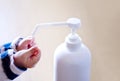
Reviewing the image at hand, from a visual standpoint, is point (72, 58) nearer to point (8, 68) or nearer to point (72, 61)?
point (72, 61)

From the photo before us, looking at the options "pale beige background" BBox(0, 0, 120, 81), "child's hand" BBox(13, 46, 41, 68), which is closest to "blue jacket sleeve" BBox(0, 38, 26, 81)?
"child's hand" BBox(13, 46, 41, 68)

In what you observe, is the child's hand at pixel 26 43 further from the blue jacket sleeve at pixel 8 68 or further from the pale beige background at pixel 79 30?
the pale beige background at pixel 79 30

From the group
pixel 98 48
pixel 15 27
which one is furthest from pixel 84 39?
pixel 15 27

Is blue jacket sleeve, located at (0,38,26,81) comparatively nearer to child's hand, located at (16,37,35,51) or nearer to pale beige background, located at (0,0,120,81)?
child's hand, located at (16,37,35,51)

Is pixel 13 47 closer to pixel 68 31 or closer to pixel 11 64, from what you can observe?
pixel 11 64

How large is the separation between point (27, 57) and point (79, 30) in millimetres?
185

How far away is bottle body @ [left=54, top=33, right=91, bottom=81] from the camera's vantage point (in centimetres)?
57

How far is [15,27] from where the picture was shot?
2.84 feet

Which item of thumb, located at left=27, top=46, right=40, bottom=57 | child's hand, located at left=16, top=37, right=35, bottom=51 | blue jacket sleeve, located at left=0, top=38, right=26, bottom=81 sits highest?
child's hand, located at left=16, top=37, right=35, bottom=51

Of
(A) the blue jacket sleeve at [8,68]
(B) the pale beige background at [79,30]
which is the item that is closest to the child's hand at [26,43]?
(A) the blue jacket sleeve at [8,68]

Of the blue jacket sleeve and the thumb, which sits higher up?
the thumb

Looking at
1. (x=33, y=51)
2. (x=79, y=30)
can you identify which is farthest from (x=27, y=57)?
(x=79, y=30)

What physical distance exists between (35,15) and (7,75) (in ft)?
0.83

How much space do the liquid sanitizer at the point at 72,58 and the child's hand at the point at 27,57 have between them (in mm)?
52
